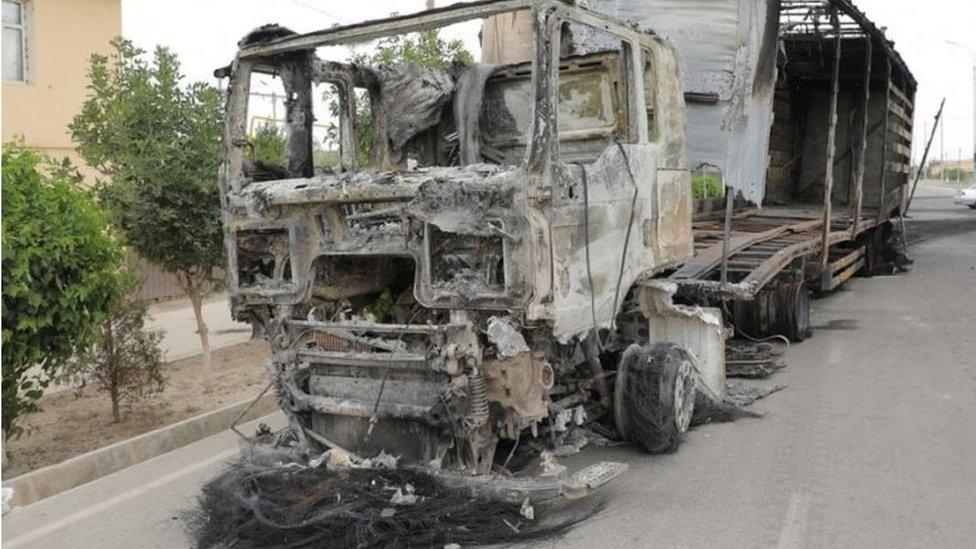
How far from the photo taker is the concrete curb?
591cm

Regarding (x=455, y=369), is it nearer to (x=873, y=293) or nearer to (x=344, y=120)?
(x=344, y=120)

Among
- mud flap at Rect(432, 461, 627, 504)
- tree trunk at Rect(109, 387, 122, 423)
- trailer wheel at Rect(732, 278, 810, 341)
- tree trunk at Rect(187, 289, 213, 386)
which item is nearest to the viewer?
mud flap at Rect(432, 461, 627, 504)

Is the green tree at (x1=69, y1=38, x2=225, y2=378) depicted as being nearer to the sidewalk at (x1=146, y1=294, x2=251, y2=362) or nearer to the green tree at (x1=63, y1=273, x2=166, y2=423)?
the green tree at (x1=63, y1=273, x2=166, y2=423)

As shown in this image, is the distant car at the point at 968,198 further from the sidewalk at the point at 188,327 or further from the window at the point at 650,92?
the window at the point at 650,92

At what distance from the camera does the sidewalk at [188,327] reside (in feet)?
38.3

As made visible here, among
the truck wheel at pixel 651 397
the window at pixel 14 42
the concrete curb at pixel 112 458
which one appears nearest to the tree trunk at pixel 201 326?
the concrete curb at pixel 112 458

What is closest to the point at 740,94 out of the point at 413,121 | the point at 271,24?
the point at 413,121

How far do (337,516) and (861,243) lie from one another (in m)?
12.0

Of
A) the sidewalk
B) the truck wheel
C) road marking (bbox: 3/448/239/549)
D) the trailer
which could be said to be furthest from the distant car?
road marking (bbox: 3/448/239/549)

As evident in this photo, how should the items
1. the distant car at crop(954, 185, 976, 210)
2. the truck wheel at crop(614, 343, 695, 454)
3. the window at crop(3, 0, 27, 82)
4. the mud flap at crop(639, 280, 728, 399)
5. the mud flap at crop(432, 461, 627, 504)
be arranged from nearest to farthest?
the mud flap at crop(432, 461, 627, 504) → the truck wheel at crop(614, 343, 695, 454) → the mud flap at crop(639, 280, 728, 399) → the window at crop(3, 0, 27, 82) → the distant car at crop(954, 185, 976, 210)

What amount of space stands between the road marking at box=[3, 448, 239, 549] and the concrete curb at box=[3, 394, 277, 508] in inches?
23.5

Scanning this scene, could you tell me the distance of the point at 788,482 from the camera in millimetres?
5359

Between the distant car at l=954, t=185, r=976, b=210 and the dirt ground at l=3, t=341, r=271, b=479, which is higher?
the distant car at l=954, t=185, r=976, b=210

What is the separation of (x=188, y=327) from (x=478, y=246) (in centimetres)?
964
